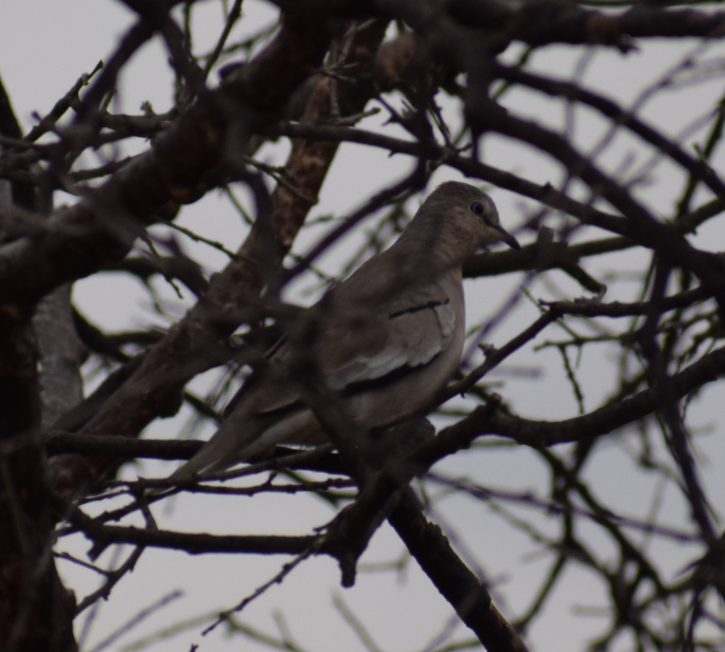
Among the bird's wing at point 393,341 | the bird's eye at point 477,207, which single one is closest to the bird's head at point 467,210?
the bird's eye at point 477,207

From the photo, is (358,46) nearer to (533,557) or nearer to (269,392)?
(269,392)

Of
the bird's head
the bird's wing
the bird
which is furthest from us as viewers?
the bird's head

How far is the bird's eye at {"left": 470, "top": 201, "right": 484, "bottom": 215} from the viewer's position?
660 centimetres

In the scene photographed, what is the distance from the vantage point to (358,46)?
634 centimetres

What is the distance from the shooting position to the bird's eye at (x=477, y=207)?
6.60 meters

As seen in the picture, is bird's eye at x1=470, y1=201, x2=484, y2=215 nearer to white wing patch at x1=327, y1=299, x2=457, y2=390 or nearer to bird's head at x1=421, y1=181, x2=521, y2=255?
bird's head at x1=421, y1=181, x2=521, y2=255

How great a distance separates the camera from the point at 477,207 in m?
6.61

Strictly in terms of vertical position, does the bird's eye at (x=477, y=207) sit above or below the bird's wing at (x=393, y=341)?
above

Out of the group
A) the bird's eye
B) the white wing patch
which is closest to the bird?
the white wing patch

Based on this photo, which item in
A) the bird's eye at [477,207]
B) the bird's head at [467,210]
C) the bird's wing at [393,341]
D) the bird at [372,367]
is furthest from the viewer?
the bird's eye at [477,207]

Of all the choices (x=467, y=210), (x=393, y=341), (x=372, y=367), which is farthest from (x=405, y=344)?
(x=467, y=210)

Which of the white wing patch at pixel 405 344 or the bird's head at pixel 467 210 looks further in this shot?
the bird's head at pixel 467 210

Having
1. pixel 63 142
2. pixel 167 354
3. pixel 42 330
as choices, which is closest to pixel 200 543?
pixel 63 142

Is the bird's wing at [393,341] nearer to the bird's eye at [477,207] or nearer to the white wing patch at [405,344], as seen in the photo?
the white wing patch at [405,344]
